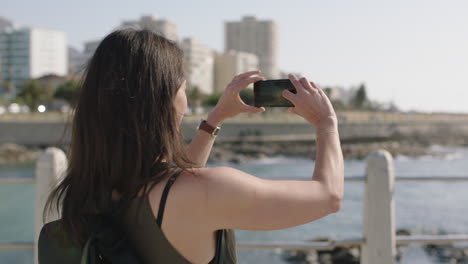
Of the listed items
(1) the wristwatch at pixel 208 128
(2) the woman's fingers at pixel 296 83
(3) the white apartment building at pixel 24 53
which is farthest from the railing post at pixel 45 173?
(3) the white apartment building at pixel 24 53

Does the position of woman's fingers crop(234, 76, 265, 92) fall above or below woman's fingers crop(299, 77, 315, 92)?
below

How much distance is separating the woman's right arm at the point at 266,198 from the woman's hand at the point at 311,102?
0.30 ft

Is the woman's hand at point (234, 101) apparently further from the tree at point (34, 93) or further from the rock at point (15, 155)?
the tree at point (34, 93)

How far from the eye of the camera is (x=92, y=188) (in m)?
1.06

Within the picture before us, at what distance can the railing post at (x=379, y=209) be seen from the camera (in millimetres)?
2703

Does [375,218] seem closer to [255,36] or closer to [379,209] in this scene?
[379,209]

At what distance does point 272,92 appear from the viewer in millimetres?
1166

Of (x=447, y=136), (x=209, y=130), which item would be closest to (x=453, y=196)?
(x=209, y=130)

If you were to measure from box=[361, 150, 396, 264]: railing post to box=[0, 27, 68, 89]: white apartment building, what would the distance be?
105750 millimetres

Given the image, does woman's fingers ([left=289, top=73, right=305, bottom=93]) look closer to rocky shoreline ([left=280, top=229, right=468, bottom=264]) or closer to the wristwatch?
the wristwatch

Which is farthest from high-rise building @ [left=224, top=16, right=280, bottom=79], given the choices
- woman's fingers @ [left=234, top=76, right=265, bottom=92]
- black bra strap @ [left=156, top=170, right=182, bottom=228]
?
black bra strap @ [left=156, top=170, right=182, bottom=228]

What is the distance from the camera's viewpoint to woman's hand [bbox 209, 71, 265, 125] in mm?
1284

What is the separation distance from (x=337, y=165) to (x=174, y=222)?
36 centimetres

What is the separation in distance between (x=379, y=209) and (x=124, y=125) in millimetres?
2012
